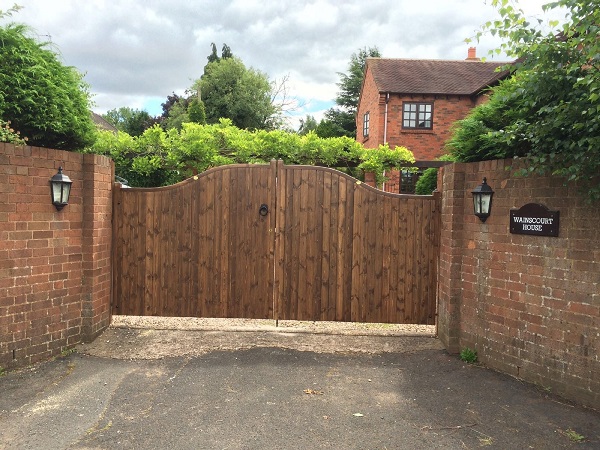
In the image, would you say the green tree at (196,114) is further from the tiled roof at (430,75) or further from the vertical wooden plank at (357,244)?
the vertical wooden plank at (357,244)

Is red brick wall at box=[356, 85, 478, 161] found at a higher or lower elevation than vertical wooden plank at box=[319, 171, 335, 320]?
higher

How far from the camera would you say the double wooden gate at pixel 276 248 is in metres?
5.66

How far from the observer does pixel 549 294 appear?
13.7 feet

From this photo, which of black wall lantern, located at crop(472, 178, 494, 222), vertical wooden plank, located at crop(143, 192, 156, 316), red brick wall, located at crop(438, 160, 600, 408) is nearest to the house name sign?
red brick wall, located at crop(438, 160, 600, 408)

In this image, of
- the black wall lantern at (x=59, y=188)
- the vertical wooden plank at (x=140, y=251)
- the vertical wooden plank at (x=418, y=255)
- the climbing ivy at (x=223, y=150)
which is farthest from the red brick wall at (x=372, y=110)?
the black wall lantern at (x=59, y=188)

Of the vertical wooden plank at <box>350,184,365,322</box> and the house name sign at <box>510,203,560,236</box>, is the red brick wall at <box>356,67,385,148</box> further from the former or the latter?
the house name sign at <box>510,203,560,236</box>

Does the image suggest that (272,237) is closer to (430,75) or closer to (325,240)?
(325,240)

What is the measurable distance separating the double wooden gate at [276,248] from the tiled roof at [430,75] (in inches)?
571

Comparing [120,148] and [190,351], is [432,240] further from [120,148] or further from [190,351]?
[120,148]

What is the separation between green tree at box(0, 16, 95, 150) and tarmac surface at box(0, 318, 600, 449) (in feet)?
7.99

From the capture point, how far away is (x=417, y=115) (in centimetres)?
1909

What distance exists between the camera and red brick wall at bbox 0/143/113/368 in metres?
4.46

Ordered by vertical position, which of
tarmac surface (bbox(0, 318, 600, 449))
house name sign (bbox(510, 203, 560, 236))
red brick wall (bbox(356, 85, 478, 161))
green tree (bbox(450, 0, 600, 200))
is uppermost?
red brick wall (bbox(356, 85, 478, 161))

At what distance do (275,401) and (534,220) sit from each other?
2.92 meters
